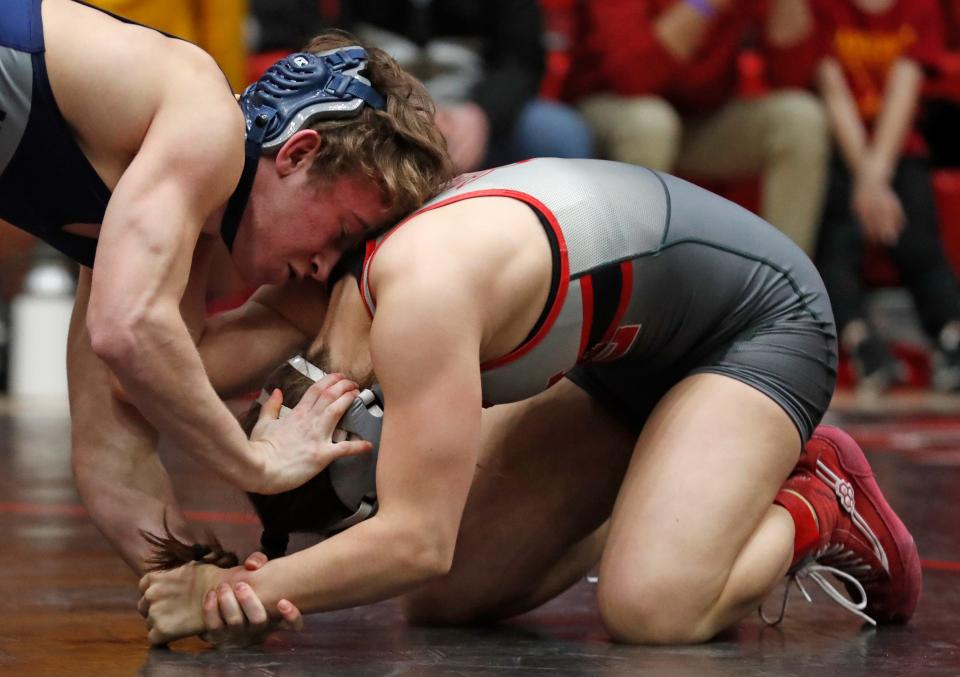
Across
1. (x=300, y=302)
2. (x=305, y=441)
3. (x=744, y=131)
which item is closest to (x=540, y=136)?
(x=744, y=131)

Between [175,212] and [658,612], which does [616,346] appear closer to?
[658,612]

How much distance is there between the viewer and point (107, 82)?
6.67ft

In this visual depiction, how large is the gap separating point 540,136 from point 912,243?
5.02 feet

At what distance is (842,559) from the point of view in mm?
2406

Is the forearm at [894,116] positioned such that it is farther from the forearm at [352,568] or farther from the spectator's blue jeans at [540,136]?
the forearm at [352,568]

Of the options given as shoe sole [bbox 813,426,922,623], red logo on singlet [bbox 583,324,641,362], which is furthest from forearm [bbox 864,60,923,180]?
red logo on singlet [bbox 583,324,641,362]

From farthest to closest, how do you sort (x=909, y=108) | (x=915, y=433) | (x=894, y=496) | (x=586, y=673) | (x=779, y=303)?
(x=909, y=108)
(x=915, y=433)
(x=894, y=496)
(x=779, y=303)
(x=586, y=673)

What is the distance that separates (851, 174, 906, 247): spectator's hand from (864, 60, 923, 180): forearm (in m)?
0.05

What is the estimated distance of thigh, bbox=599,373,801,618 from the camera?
2139mm

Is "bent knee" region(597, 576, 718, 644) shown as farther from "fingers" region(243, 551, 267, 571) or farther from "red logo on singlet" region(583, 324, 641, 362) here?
"fingers" region(243, 551, 267, 571)

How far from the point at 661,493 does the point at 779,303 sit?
1.18ft

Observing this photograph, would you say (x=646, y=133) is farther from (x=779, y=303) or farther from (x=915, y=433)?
(x=779, y=303)

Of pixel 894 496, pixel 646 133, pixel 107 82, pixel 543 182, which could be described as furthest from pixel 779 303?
pixel 646 133

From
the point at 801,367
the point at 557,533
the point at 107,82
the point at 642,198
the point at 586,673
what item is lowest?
the point at 557,533
